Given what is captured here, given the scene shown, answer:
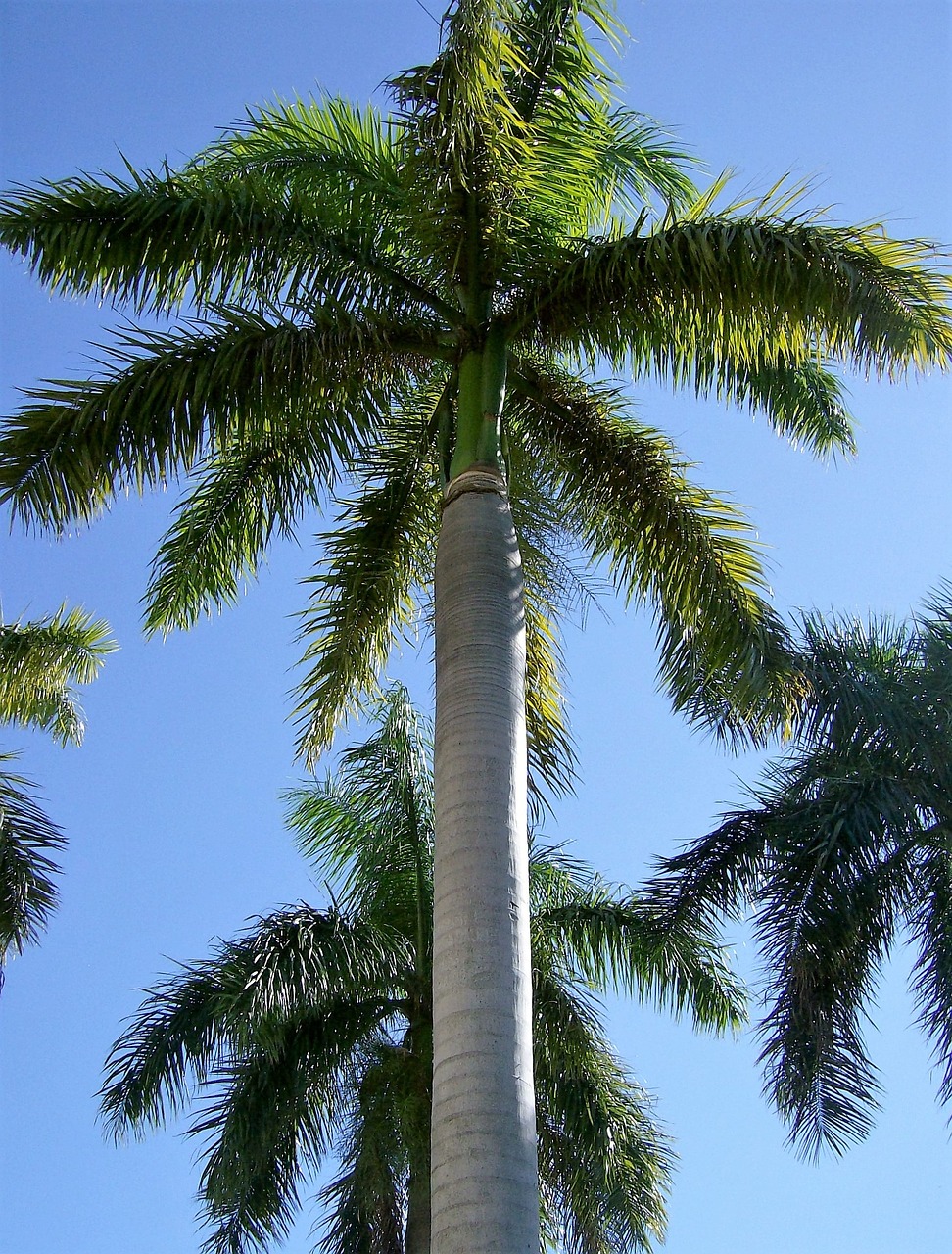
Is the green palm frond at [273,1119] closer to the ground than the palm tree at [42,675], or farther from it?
closer to the ground

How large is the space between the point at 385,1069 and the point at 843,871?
4586 millimetres

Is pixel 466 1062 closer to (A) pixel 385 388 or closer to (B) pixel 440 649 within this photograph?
(B) pixel 440 649

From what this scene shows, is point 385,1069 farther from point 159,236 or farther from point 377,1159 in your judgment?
point 159,236

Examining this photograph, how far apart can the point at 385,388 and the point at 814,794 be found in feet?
18.4

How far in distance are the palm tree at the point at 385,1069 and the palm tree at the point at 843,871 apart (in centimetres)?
93

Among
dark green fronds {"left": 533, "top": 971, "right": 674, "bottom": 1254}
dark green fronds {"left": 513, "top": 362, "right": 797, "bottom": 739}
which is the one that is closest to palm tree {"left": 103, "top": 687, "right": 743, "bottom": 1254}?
dark green fronds {"left": 533, "top": 971, "right": 674, "bottom": 1254}

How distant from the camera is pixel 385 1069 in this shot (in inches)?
571

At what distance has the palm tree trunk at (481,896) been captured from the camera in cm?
726

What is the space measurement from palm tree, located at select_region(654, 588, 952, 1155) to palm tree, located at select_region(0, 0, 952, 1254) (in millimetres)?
1723

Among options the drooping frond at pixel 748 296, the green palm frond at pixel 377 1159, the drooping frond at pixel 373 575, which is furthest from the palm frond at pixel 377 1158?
the drooping frond at pixel 748 296

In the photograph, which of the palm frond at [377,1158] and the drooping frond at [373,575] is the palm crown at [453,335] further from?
the palm frond at [377,1158]

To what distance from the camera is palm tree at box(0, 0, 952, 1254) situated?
30.8ft

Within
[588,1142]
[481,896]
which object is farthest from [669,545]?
[588,1142]

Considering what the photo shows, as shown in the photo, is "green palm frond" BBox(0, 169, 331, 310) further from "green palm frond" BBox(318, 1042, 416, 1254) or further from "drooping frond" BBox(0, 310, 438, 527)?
"green palm frond" BBox(318, 1042, 416, 1254)
